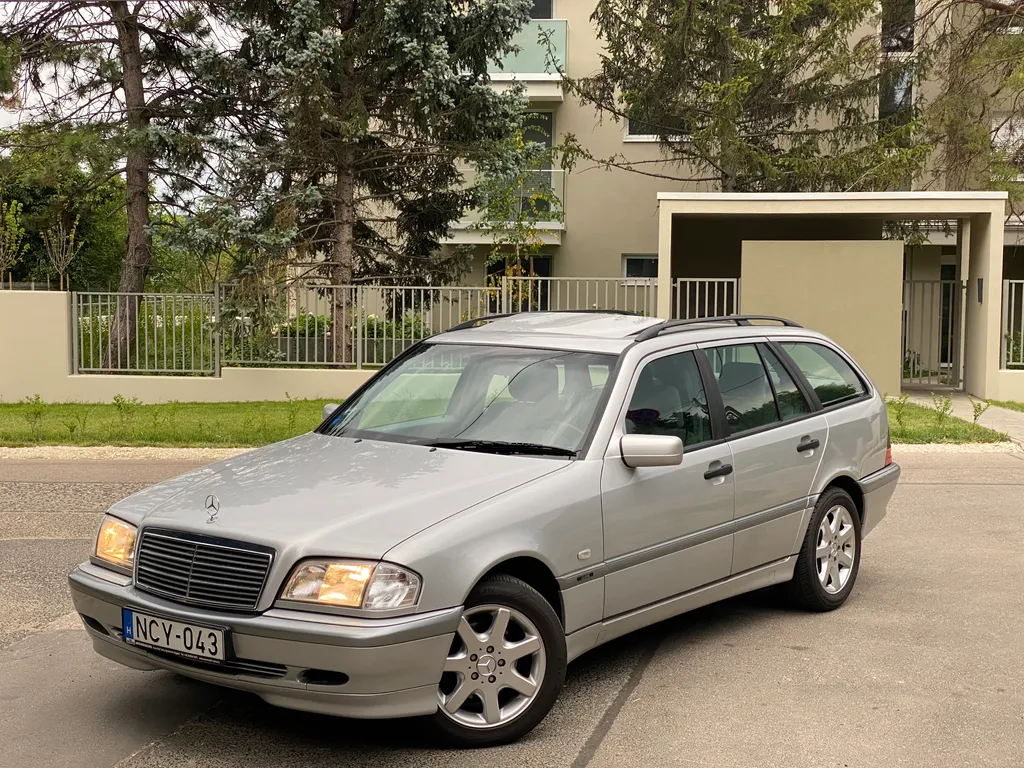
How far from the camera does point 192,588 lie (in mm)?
4195

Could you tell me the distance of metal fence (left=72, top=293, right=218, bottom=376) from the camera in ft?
62.0

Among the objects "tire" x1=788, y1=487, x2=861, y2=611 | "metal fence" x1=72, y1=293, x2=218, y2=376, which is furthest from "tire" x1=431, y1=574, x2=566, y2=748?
"metal fence" x1=72, y1=293, x2=218, y2=376

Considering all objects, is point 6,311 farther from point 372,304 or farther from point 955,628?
point 955,628

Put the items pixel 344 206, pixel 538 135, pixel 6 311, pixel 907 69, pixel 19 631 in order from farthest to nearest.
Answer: pixel 538 135 → pixel 907 69 → pixel 344 206 → pixel 6 311 → pixel 19 631

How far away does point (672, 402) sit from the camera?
5484 mm

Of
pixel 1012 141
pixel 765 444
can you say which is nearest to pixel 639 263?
pixel 1012 141

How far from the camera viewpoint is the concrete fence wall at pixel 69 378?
18.8 m

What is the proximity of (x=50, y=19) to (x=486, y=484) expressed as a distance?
808 inches

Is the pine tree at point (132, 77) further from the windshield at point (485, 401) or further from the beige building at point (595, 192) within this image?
the windshield at point (485, 401)

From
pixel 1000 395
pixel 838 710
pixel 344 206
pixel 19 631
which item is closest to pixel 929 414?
pixel 1000 395

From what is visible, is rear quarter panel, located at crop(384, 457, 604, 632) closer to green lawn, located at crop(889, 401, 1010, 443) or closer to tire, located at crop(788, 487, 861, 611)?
tire, located at crop(788, 487, 861, 611)

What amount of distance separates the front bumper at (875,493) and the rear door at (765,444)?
0.58 metres

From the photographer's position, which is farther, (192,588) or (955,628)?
(955,628)

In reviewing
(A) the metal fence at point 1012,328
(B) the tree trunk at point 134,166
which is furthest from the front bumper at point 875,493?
(B) the tree trunk at point 134,166
